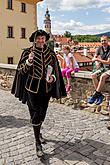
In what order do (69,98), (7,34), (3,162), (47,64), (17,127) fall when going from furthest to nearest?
(7,34)
(69,98)
(17,127)
(47,64)
(3,162)

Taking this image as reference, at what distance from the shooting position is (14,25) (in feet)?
95.1

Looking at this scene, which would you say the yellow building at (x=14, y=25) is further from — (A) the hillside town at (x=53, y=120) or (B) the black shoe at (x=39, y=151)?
(B) the black shoe at (x=39, y=151)

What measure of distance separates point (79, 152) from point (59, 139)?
642 millimetres

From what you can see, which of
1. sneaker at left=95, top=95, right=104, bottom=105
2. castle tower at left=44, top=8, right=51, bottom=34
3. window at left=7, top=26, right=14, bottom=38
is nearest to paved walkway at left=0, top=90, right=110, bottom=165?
sneaker at left=95, top=95, right=104, bottom=105

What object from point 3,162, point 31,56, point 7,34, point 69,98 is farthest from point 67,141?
point 7,34

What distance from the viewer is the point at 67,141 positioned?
16.4 ft

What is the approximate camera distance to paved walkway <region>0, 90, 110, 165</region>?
4.30m

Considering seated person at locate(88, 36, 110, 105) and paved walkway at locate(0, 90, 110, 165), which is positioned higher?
seated person at locate(88, 36, 110, 105)

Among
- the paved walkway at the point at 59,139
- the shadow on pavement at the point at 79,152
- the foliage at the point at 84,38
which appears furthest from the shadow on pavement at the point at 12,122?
the foliage at the point at 84,38

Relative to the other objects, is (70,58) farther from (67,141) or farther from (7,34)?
(7,34)

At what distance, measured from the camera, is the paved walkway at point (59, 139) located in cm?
430

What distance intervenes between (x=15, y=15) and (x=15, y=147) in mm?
25432

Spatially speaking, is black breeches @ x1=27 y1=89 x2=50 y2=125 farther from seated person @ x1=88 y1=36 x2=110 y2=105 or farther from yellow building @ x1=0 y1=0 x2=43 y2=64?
yellow building @ x1=0 y1=0 x2=43 y2=64

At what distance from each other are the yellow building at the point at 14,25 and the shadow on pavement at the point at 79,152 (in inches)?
942
